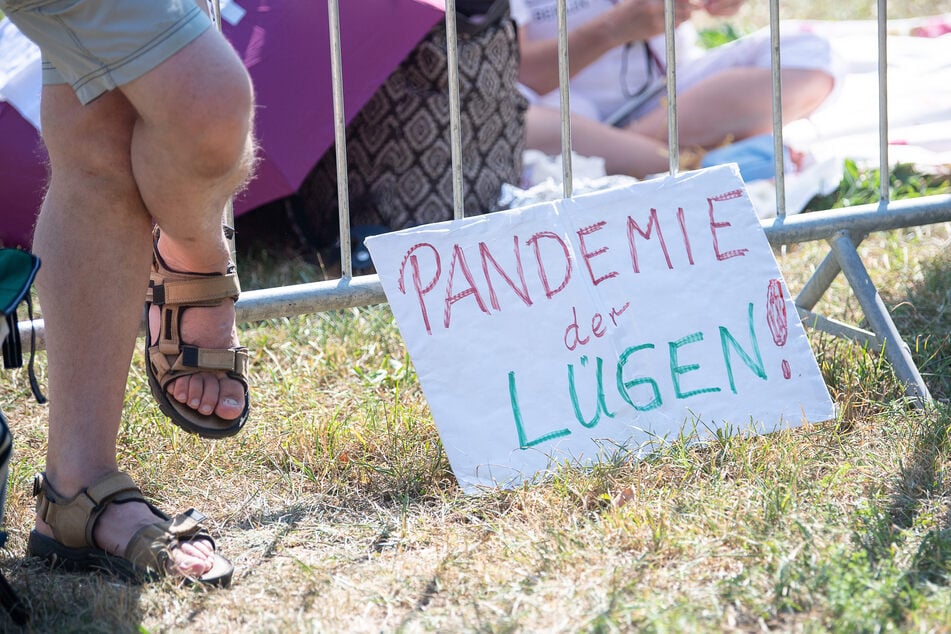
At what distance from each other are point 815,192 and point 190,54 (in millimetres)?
2130

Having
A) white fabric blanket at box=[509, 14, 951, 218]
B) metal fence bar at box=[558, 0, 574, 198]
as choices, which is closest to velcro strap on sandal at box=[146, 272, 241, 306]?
metal fence bar at box=[558, 0, 574, 198]

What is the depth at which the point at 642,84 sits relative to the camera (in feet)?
12.6

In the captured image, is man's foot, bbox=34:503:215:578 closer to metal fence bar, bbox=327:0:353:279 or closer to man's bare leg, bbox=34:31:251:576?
man's bare leg, bbox=34:31:251:576

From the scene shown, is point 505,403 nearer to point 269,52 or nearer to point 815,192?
point 269,52

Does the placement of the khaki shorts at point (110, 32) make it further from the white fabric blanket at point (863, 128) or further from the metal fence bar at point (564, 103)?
the white fabric blanket at point (863, 128)

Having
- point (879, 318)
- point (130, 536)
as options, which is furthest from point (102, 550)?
point (879, 318)

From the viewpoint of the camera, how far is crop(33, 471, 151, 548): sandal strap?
1481mm

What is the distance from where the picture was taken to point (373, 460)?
5.90 feet

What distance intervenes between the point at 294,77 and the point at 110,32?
127 cm

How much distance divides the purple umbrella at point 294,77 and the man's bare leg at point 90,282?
1.03 m

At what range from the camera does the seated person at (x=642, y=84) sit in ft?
11.2

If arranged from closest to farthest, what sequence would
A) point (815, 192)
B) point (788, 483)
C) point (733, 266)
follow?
point (788, 483)
point (733, 266)
point (815, 192)

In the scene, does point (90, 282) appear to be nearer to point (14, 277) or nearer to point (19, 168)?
point (14, 277)

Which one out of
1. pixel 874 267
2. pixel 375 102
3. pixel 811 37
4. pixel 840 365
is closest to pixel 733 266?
pixel 840 365
